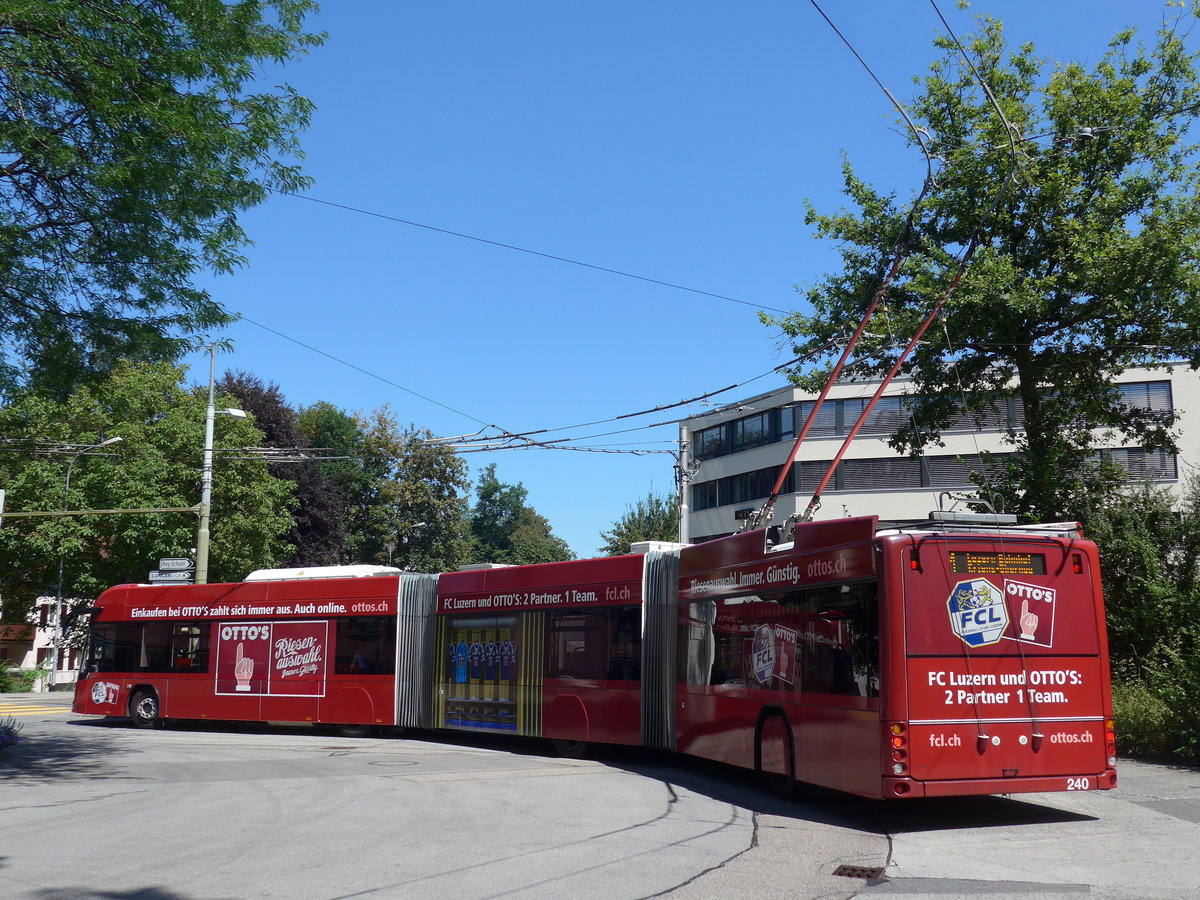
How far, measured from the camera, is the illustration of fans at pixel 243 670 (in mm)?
21594

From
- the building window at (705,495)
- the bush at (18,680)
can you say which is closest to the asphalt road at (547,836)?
the bush at (18,680)

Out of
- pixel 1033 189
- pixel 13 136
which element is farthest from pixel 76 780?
pixel 1033 189

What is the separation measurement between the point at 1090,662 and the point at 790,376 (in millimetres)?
12376

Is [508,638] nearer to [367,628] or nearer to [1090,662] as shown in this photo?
[367,628]

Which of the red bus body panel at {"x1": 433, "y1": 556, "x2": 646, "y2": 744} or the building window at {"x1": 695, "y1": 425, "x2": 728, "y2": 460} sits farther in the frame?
the building window at {"x1": 695, "y1": 425, "x2": 728, "y2": 460}

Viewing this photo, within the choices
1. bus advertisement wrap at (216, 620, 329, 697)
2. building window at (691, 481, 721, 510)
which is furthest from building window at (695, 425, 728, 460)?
bus advertisement wrap at (216, 620, 329, 697)

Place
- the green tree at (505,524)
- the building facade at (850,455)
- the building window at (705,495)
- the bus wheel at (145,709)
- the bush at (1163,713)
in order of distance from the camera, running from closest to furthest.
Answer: the bush at (1163,713), the bus wheel at (145,709), the building facade at (850,455), the building window at (705,495), the green tree at (505,524)

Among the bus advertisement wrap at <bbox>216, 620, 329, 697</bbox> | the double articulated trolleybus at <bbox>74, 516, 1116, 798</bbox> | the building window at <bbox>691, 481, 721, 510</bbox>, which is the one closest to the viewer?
the double articulated trolleybus at <bbox>74, 516, 1116, 798</bbox>

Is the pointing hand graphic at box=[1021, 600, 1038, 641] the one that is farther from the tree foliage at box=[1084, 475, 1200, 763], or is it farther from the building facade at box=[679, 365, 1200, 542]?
the building facade at box=[679, 365, 1200, 542]

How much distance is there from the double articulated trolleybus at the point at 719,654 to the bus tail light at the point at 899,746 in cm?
2

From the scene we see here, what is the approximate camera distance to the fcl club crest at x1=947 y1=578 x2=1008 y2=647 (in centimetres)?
991

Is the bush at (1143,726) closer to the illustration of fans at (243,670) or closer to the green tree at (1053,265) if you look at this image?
the green tree at (1053,265)

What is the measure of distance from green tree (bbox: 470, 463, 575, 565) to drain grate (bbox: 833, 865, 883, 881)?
3230 inches

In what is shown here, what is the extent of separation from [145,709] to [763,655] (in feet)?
51.9
